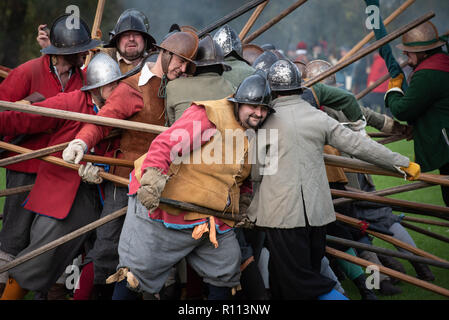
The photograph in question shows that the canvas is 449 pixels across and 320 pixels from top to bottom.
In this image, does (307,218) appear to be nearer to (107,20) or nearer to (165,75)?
(165,75)

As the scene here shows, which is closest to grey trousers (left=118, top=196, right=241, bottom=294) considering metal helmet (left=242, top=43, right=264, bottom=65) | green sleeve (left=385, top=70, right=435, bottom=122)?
green sleeve (left=385, top=70, right=435, bottom=122)

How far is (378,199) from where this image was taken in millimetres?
4547

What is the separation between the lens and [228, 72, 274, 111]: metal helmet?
3.71 m

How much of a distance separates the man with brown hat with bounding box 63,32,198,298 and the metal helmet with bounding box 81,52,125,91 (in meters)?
0.19

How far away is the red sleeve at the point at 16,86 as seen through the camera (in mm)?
4430

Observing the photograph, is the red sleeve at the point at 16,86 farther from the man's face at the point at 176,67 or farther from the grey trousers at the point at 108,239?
the man's face at the point at 176,67

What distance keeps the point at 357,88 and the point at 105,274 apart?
1693 cm

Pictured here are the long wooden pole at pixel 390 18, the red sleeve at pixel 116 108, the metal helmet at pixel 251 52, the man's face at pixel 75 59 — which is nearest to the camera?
the red sleeve at pixel 116 108

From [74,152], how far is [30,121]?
717mm

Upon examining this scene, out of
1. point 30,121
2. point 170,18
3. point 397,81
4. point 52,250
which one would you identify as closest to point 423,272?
point 397,81

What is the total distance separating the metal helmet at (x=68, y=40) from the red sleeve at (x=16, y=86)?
0.83ft

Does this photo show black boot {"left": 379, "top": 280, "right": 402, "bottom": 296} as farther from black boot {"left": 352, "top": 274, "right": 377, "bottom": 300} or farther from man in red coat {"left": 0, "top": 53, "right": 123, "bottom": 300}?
man in red coat {"left": 0, "top": 53, "right": 123, "bottom": 300}

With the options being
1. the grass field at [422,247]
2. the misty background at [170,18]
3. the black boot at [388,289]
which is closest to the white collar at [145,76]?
the grass field at [422,247]

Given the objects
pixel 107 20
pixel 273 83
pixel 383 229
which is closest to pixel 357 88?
pixel 107 20
